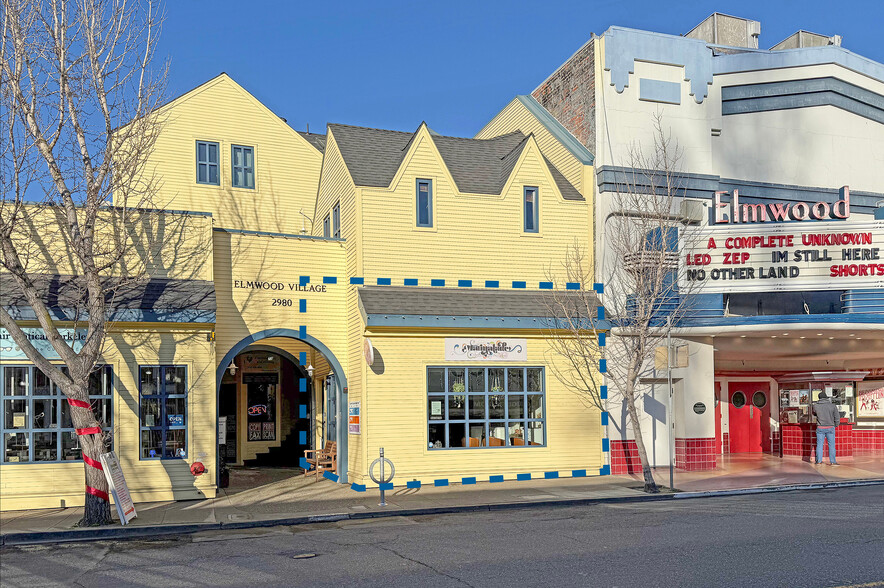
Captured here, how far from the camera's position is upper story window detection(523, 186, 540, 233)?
65.4 feet

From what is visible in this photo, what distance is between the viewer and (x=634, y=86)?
20.8 m

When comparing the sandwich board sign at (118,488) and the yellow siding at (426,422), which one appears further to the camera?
the yellow siding at (426,422)

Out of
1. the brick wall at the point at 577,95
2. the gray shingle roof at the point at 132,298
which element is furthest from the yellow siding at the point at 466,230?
the gray shingle roof at the point at 132,298

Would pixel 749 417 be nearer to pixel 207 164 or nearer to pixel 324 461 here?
pixel 324 461

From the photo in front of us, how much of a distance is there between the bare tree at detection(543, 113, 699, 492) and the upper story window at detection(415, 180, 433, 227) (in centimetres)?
334

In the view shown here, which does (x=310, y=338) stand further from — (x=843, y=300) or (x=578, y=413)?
(x=843, y=300)

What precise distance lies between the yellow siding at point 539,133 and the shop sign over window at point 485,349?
4.44 meters

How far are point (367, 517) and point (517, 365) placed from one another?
19.7ft

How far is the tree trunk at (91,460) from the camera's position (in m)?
13.4

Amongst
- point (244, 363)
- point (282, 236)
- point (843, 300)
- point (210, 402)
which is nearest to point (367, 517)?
point (210, 402)

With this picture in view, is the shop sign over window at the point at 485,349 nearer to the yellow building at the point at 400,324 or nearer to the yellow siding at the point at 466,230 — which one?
the yellow building at the point at 400,324

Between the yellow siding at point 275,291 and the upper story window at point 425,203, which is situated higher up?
the upper story window at point 425,203

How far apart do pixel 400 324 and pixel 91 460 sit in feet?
22.4

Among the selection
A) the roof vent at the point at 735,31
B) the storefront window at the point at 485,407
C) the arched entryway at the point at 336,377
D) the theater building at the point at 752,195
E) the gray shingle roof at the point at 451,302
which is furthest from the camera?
the roof vent at the point at 735,31
